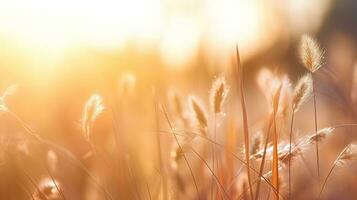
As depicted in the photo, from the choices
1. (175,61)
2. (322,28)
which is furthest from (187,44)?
(322,28)

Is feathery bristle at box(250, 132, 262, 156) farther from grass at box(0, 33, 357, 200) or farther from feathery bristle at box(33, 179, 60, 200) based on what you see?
feathery bristle at box(33, 179, 60, 200)

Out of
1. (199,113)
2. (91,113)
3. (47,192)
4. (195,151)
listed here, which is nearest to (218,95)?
(199,113)

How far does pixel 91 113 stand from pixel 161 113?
211cm

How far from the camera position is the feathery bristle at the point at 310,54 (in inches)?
73.6

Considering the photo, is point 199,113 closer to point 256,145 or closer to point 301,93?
point 256,145

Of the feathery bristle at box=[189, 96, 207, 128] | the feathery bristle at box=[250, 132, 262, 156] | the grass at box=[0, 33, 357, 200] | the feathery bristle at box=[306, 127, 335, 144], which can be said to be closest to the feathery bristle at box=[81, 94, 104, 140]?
the grass at box=[0, 33, 357, 200]

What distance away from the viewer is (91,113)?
189cm

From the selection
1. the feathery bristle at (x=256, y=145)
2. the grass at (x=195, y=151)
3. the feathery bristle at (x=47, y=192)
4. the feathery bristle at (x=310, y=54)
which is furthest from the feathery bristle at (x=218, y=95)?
the feathery bristle at (x=47, y=192)

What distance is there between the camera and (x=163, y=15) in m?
4.34

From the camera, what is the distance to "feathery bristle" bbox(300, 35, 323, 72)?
6.14 feet

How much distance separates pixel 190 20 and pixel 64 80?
6.72 feet

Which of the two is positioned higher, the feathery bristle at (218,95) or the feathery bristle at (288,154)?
the feathery bristle at (218,95)

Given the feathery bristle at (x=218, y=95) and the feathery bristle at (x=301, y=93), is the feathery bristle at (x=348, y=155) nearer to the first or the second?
the feathery bristle at (x=301, y=93)

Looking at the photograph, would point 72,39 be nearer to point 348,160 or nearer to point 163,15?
point 163,15
